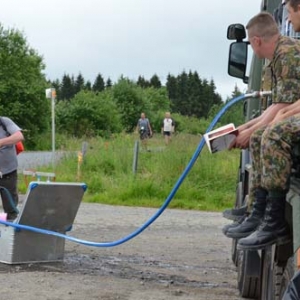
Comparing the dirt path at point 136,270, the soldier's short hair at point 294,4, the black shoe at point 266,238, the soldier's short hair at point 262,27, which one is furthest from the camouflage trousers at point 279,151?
the dirt path at point 136,270

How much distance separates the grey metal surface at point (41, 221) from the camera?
8.09m

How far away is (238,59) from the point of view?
27.4 feet

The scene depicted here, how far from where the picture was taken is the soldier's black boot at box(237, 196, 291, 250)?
4098 millimetres

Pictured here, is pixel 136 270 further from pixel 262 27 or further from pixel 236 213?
pixel 262 27

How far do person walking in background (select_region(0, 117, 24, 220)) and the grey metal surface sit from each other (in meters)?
1.18

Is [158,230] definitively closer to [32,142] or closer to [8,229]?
[8,229]

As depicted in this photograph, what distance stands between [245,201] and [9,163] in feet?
14.0

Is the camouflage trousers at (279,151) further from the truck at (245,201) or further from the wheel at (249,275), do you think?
the wheel at (249,275)

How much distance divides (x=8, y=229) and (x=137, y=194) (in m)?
8.62

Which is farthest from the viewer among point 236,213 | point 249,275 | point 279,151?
point 249,275

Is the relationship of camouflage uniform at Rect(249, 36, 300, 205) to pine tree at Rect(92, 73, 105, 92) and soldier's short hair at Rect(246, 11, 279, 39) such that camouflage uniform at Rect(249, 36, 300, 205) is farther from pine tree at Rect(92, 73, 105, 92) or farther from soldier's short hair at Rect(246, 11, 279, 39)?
pine tree at Rect(92, 73, 105, 92)

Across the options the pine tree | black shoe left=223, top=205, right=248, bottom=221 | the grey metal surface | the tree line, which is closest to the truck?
black shoe left=223, top=205, right=248, bottom=221

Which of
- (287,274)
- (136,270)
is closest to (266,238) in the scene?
(287,274)

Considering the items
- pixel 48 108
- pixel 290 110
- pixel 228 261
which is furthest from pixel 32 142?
pixel 290 110
